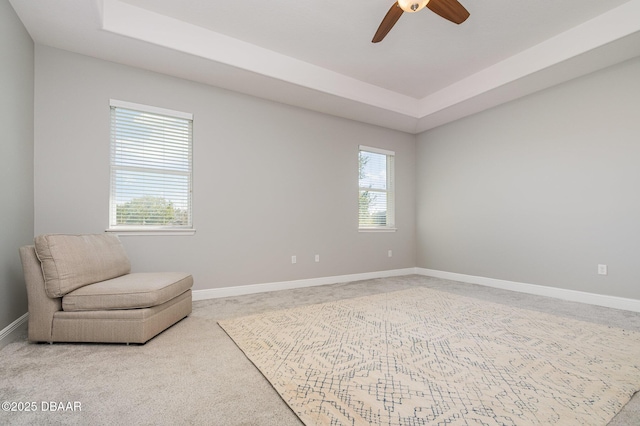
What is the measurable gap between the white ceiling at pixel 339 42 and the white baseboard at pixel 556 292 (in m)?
2.66

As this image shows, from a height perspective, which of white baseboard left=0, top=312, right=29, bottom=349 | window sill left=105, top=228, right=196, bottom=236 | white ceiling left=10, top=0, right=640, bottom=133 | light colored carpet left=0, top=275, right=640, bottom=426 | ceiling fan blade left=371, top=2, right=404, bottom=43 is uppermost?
white ceiling left=10, top=0, right=640, bottom=133

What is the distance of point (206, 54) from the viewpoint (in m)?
3.26

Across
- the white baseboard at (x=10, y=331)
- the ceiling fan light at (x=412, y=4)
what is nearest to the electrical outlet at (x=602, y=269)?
the ceiling fan light at (x=412, y=4)

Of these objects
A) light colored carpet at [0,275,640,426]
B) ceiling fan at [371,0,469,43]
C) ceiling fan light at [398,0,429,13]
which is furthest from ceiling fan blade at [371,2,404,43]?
light colored carpet at [0,275,640,426]

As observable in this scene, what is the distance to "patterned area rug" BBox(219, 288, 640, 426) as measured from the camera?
4.68ft

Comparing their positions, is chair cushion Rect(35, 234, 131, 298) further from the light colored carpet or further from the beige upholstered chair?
the light colored carpet

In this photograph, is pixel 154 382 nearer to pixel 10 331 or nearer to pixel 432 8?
pixel 10 331

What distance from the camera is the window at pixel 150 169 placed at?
11.1 ft

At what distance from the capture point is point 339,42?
352 cm

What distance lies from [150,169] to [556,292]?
529cm

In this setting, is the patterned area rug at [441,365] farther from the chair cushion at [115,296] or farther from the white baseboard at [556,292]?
the white baseboard at [556,292]

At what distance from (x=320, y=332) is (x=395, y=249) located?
3.43 meters

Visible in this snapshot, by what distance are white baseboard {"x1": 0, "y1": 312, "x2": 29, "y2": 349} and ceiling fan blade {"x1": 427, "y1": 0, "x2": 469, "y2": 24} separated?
13.5ft

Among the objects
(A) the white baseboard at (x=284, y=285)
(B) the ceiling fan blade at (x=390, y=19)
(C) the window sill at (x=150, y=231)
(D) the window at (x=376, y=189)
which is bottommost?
(A) the white baseboard at (x=284, y=285)
